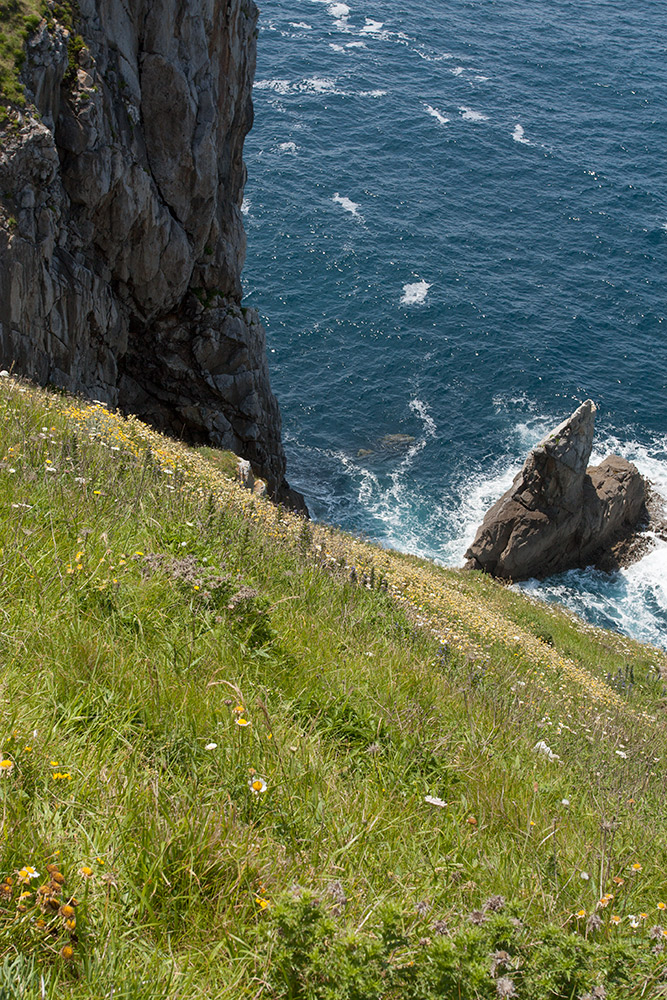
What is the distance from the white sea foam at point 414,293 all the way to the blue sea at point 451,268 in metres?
0.23

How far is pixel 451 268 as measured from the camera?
177 feet

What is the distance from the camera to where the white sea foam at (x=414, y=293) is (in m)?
51.7

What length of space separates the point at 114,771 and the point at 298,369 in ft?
145

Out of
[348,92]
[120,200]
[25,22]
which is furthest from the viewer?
[348,92]

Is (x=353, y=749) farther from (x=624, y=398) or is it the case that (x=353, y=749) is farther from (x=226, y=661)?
(x=624, y=398)

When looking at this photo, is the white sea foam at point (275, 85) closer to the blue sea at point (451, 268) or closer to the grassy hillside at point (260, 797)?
the blue sea at point (451, 268)

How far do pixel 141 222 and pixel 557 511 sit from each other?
77.9ft

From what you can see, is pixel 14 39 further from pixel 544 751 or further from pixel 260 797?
pixel 260 797

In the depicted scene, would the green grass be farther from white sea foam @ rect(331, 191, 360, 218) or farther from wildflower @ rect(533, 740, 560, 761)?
white sea foam @ rect(331, 191, 360, 218)

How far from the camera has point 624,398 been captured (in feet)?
154

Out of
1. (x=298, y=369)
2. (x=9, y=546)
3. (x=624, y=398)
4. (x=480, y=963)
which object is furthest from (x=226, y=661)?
(x=624, y=398)

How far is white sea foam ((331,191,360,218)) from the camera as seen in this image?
58.0 meters

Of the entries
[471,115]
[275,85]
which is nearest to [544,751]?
[471,115]

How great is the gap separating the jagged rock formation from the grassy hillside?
98.0ft
